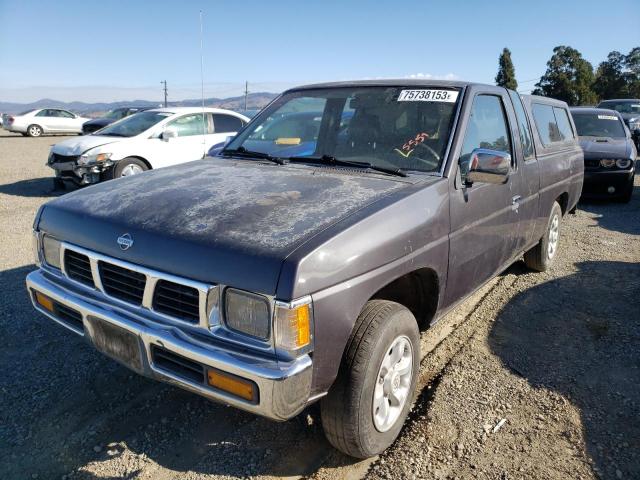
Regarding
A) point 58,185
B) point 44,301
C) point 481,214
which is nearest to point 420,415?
point 481,214

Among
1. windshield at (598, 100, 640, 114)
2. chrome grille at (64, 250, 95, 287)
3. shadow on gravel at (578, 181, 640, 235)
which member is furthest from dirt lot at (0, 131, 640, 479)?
windshield at (598, 100, 640, 114)

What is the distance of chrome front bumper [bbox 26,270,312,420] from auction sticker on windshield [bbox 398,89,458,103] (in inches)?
80.8

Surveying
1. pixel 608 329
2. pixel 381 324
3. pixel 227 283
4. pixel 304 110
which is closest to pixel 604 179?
pixel 608 329

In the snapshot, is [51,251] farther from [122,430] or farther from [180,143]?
[180,143]

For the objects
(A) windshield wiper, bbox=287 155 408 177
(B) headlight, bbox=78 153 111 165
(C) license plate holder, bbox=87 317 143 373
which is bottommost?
(C) license plate holder, bbox=87 317 143 373

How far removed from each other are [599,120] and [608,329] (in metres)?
7.74

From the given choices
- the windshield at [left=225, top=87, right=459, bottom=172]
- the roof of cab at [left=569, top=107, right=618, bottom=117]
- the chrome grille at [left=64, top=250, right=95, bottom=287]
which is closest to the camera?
the chrome grille at [left=64, top=250, right=95, bottom=287]

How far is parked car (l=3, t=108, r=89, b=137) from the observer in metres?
24.8

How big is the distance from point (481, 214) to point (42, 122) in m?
27.4

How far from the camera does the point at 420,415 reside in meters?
2.86

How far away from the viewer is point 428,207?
8.73 feet

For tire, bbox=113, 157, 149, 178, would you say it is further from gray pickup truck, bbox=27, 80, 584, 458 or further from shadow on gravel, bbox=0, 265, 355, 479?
shadow on gravel, bbox=0, 265, 355, 479

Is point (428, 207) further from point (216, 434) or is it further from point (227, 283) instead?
point (216, 434)

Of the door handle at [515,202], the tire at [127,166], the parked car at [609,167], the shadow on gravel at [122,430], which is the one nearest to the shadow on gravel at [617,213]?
the parked car at [609,167]
